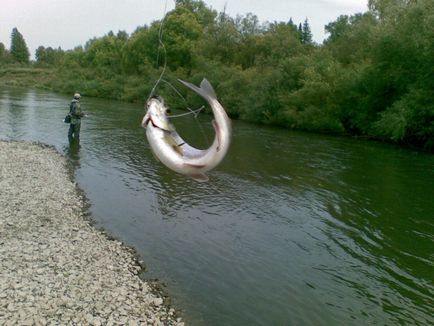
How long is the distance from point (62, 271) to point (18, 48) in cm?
13684

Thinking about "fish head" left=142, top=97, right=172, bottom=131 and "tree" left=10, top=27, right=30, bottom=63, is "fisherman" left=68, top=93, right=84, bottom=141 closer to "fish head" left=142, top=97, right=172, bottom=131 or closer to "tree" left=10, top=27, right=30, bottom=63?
"fish head" left=142, top=97, right=172, bottom=131

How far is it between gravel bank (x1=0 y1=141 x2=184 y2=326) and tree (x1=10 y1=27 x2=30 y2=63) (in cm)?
12794

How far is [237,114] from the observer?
151ft

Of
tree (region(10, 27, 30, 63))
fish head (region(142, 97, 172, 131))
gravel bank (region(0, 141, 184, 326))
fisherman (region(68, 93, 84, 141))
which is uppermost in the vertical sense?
tree (region(10, 27, 30, 63))

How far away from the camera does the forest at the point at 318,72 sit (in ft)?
102

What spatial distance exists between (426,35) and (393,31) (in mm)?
3182

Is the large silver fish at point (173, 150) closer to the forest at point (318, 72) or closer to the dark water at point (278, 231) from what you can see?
the dark water at point (278, 231)

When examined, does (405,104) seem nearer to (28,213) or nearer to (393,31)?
(393,31)

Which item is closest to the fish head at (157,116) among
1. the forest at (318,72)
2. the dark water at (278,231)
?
the dark water at (278,231)

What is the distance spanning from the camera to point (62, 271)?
28.6 ft

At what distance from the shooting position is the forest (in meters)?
31.2

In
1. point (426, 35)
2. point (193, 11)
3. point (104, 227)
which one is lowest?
point (104, 227)

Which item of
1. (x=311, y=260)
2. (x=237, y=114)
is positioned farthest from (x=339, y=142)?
(x=311, y=260)

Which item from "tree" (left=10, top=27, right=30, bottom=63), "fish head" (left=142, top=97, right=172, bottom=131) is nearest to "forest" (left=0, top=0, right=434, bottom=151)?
"fish head" (left=142, top=97, right=172, bottom=131)
